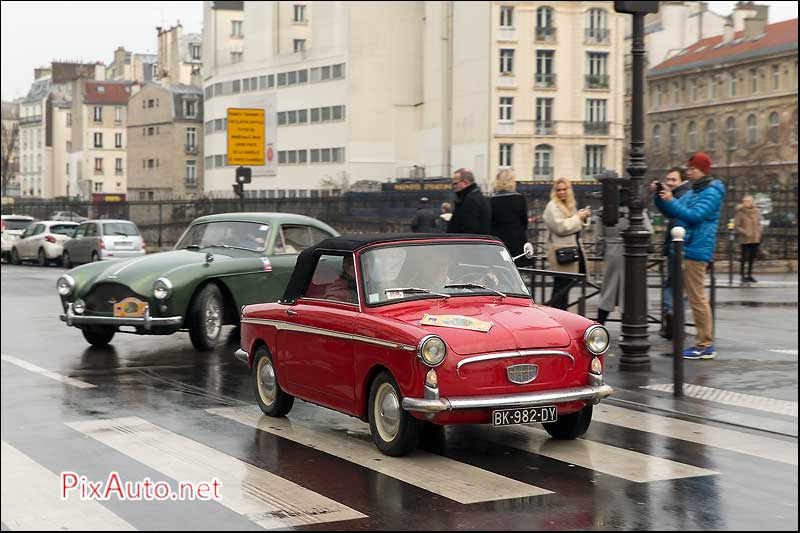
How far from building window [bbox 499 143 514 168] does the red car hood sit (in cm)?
7755

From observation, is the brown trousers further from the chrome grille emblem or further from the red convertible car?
the chrome grille emblem

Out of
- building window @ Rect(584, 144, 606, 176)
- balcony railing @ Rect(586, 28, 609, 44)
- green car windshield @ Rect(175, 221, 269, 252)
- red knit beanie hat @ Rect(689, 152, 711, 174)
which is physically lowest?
green car windshield @ Rect(175, 221, 269, 252)

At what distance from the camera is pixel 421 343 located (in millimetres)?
Result: 7594

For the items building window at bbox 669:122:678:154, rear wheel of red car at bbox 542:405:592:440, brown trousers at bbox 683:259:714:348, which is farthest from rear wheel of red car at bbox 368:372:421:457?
building window at bbox 669:122:678:154

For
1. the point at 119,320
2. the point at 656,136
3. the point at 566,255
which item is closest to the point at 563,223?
the point at 566,255

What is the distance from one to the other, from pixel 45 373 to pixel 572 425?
6.09 metres

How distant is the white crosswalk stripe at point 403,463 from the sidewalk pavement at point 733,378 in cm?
269

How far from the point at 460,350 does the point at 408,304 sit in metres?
0.86

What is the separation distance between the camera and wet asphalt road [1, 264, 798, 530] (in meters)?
6.27

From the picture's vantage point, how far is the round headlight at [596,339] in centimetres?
815

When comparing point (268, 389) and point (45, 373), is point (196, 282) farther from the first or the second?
point (268, 389)

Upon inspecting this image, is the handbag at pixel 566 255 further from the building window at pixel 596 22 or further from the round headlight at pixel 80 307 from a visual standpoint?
the building window at pixel 596 22

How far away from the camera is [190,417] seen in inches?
374

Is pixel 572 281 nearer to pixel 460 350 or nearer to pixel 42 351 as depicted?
pixel 460 350
